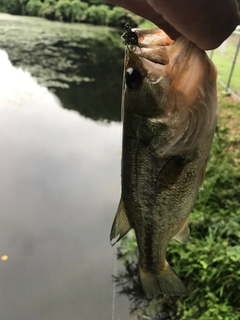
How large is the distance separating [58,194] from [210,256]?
279 centimetres

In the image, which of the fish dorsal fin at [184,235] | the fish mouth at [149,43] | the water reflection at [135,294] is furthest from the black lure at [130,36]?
the water reflection at [135,294]

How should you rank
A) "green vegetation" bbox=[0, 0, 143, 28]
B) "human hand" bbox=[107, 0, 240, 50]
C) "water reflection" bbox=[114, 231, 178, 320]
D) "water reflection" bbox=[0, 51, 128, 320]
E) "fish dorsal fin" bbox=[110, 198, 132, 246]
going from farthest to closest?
"green vegetation" bbox=[0, 0, 143, 28]
"water reflection" bbox=[0, 51, 128, 320]
"water reflection" bbox=[114, 231, 178, 320]
"fish dorsal fin" bbox=[110, 198, 132, 246]
"human hand" bbox=[107, 0, 240, 50]

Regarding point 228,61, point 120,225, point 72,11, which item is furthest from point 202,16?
point 72,11

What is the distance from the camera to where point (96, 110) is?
9.83 metres

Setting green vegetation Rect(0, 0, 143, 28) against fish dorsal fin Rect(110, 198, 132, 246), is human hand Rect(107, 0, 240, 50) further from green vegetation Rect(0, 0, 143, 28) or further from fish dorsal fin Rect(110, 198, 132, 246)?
green vegetation Rect(0, 0, 143, 28)

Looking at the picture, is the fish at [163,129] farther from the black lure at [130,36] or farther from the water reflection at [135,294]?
the water reflection at [135,294]

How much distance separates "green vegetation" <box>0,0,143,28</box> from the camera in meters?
25.6

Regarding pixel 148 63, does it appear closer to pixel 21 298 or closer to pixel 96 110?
pixel 21 298

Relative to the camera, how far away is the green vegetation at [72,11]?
2562 cm

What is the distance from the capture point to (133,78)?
1.16 m

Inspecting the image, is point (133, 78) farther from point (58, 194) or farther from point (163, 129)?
point (58, 194)

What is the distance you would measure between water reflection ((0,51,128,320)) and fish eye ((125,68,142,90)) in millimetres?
3154

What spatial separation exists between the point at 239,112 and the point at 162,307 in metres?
3.36

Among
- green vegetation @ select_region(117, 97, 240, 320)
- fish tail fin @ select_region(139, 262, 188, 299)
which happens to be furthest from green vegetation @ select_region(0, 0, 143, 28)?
fish tail fin @ select_region(139, 262, 188, 299)
